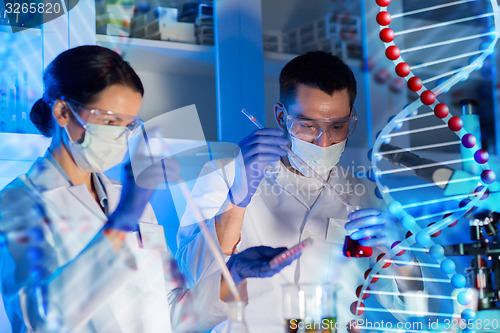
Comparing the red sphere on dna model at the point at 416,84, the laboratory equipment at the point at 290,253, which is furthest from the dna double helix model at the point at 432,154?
the laboratory equipment at the point at 290,253

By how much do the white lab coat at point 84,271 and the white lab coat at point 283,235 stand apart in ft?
0.80

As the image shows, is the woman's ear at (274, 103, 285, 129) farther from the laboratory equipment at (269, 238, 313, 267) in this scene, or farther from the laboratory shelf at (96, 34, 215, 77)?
the laboratory equipment at (269, 238, 313, 267)

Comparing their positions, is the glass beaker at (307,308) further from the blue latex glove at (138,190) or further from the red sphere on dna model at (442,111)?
the red sphere on dna model at (442,111)

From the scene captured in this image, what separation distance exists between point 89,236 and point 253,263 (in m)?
0.53

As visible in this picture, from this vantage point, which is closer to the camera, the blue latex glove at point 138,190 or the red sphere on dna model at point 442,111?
the blue latex glove at point 138,190

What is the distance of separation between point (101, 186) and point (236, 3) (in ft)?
3.97

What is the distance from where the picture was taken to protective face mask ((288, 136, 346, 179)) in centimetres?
214

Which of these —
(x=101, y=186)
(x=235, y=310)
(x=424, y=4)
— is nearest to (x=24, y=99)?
(x=101, y=186)

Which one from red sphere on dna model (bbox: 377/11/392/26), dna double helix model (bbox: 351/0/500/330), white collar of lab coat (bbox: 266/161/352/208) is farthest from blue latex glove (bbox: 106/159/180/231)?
white collar of lab coat (bbox: 266/161/352/208)

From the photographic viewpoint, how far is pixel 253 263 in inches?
57.5

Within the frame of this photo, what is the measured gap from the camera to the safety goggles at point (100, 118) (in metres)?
1.68

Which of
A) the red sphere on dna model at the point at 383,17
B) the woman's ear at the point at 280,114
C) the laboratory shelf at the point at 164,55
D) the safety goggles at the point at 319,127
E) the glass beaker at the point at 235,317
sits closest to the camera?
the glass beaker at the point at 235,317

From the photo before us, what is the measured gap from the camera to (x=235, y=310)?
1284 mm

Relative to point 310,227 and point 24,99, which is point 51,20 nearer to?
point 24,99
